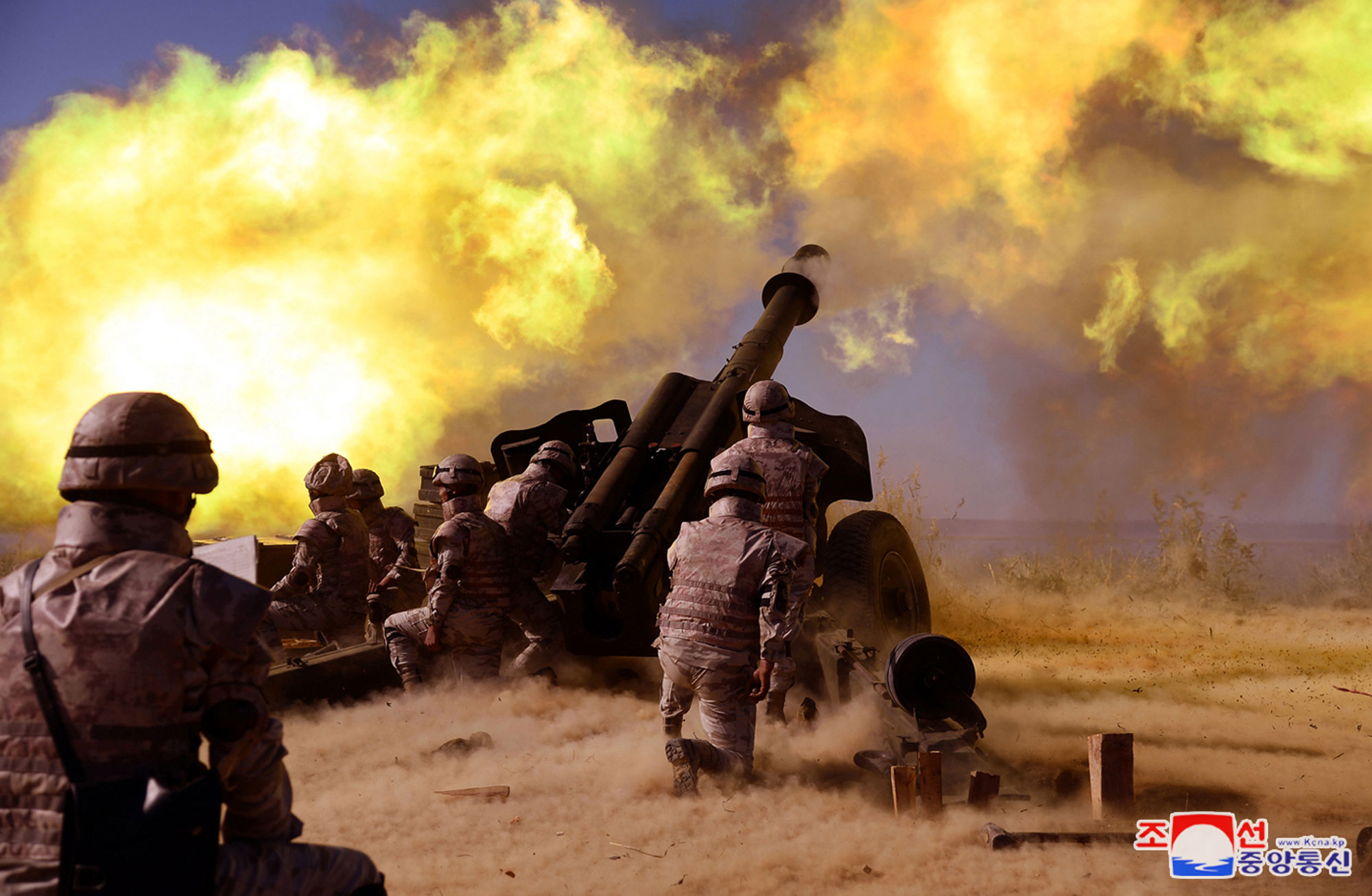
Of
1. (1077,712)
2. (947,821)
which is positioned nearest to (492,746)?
(947,821)

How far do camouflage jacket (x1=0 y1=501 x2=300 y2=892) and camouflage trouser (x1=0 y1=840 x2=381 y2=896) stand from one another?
0.02 metres

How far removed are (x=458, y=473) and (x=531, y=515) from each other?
0.58 meters

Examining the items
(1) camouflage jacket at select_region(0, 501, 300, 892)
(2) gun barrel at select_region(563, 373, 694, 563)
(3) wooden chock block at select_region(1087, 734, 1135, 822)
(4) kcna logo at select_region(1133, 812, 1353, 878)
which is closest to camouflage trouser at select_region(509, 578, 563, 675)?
(2) gun barrel at select_region(563, 373, 694, 563)

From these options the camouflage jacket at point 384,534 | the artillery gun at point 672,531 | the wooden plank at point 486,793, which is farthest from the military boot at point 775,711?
the camouflage jacket at point 384,534

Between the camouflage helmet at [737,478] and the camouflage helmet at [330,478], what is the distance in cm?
380

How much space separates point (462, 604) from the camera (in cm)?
634

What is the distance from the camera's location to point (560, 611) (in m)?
6.64

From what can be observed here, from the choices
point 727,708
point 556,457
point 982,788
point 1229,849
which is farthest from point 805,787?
point 556,457

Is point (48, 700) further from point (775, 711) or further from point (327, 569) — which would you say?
point (327, 569)

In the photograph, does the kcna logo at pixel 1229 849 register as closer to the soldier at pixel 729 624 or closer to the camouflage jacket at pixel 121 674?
the soldier at pixel 729 624

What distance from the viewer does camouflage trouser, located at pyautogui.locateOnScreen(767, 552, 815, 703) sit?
460cm

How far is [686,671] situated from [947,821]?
1.34 meters

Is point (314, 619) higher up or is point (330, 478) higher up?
point (330, 478)

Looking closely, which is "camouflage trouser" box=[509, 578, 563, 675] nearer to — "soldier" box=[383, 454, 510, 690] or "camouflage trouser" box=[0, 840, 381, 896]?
"soldier" box=[383, 454, 510, 690]
